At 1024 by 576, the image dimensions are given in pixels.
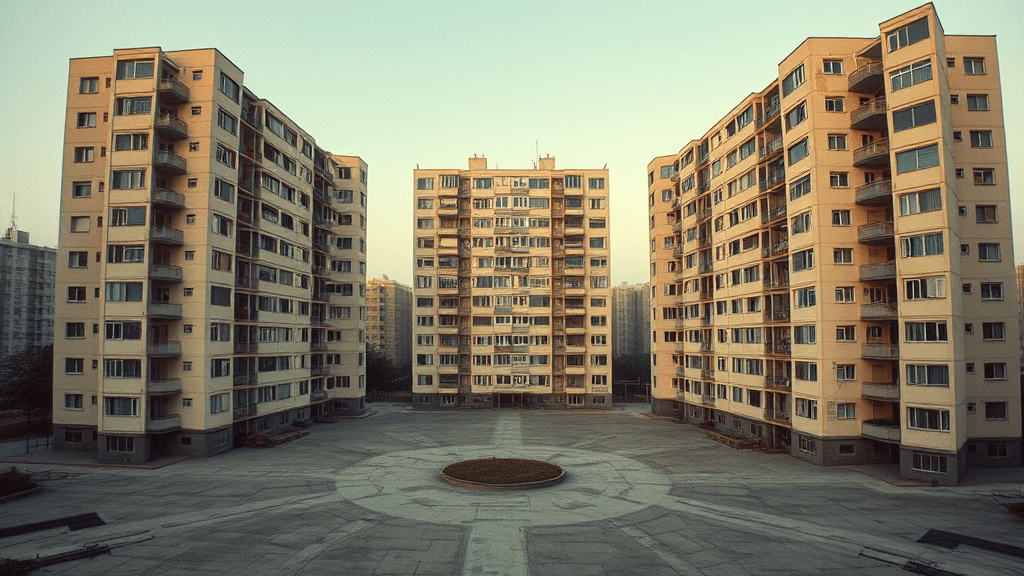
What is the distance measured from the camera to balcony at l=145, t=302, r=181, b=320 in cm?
4750

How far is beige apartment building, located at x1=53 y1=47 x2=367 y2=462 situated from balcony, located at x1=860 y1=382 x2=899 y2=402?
59.2 metres

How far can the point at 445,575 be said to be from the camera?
24844mm

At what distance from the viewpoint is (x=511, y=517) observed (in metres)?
33.5

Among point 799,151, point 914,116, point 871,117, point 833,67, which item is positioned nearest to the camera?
point 914,116

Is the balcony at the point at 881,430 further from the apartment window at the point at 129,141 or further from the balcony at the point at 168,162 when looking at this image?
the apartment window at the point at 129,141

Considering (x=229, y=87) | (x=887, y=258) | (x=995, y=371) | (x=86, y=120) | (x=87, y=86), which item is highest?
(x=229, y=87)

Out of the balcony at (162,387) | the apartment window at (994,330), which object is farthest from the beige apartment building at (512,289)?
the apartment window at (994,330)

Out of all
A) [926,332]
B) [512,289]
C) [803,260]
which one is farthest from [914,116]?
[512,289]

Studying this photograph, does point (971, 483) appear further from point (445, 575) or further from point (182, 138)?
point (182, 138)

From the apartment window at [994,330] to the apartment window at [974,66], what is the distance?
2160 centimetres

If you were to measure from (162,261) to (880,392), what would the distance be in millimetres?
65571

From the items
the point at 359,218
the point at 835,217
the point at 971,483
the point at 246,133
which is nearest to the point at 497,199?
the point at 359,218

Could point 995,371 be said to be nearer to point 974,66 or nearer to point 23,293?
point 974,66

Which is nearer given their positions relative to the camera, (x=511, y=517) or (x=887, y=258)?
(x=511, y=517)
